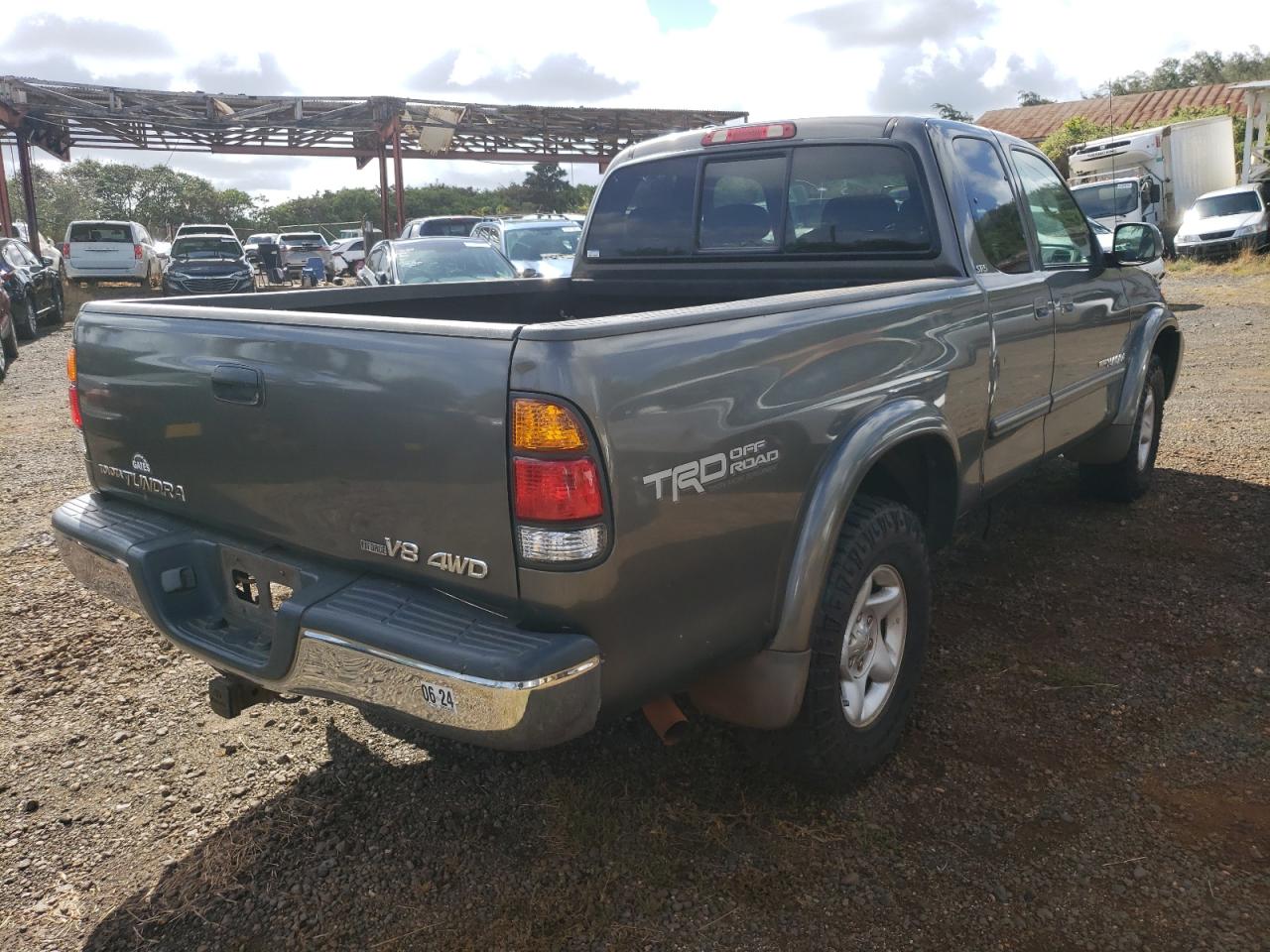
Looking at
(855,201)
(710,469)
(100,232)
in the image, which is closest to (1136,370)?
(855,201)

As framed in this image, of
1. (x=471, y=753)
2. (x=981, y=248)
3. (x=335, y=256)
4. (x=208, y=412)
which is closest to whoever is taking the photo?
(x=208, y=412)

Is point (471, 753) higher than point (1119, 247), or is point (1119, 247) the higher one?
point (1119, 247)

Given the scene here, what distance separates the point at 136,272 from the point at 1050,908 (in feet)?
74.6

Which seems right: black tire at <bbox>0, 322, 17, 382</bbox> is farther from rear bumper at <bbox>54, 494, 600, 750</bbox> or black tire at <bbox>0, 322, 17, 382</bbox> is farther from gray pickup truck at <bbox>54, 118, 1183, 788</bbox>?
rear bumper at <bbox>54, 494, 600, 750</bbox>

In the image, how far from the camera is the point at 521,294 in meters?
4.45

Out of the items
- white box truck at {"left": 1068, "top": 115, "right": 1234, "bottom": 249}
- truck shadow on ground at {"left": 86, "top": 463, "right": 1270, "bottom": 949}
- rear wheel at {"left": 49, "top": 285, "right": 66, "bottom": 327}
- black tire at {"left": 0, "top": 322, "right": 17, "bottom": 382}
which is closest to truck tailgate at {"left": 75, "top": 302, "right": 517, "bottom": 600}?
truck shadow on ground at {"left": 86, "top": 463, "right": 1270, "bottom": 949}

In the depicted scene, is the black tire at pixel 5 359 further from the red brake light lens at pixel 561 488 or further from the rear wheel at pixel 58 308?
the red brake light lens at pixel 561 488

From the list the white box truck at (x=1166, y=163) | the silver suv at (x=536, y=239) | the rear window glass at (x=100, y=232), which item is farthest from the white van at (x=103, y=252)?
the white box truck at (x=1166, y=163)

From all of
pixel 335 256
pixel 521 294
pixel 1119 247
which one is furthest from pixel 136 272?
pixel 1119 247

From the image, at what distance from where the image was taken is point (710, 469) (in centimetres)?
224

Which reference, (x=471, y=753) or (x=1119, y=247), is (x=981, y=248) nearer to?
(x=1119, y=247)

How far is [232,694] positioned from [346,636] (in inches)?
30.6

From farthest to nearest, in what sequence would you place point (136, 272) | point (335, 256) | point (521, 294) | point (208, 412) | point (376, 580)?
point (335, 256) → point (136, 272) → point (521, 294) → point (208, 412) → point (376, 580)

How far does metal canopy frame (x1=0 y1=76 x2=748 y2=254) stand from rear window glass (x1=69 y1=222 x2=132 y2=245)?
1682 millimetres
